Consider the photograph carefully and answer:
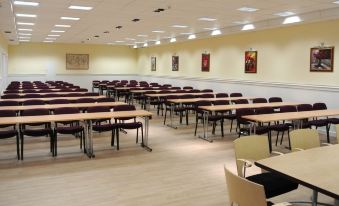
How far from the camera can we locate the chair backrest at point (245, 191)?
7.47ft

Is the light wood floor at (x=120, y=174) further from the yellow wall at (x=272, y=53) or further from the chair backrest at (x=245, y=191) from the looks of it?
the yellow wall at (x=272, y=53)

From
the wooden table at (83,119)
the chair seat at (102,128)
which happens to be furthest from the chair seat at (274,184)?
the chair seat at (102,128)

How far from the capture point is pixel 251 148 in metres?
3.71

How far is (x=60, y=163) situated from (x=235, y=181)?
13.7 feet

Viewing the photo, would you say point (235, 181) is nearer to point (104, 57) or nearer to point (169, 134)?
point (169, 134)

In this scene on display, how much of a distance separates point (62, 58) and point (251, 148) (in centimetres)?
1921

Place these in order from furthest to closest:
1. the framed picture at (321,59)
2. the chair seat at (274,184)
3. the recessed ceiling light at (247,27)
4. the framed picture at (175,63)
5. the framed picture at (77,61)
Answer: the framed picture at (77,61) < the framed picture at (175,63) < the recessed ceiling light at (247,27) < the framed picture at (321,59) < the chair seat at (274,184)

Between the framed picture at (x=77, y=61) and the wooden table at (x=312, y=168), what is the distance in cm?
1959

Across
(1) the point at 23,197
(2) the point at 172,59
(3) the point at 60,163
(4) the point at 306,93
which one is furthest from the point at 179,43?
(1) the point at 23,197

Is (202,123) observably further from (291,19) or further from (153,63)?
(153,63)

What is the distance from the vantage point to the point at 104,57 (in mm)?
22062

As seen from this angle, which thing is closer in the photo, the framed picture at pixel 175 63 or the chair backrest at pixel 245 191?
the chair backrest at pixel 245 191

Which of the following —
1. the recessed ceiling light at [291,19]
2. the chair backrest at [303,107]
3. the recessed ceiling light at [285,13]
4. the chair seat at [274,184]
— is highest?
the recessed ceiling light at [285,13]

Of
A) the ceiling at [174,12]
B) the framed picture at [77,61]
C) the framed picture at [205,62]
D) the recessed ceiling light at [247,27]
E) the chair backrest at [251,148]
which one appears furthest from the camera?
the framed picture at [77,61]
